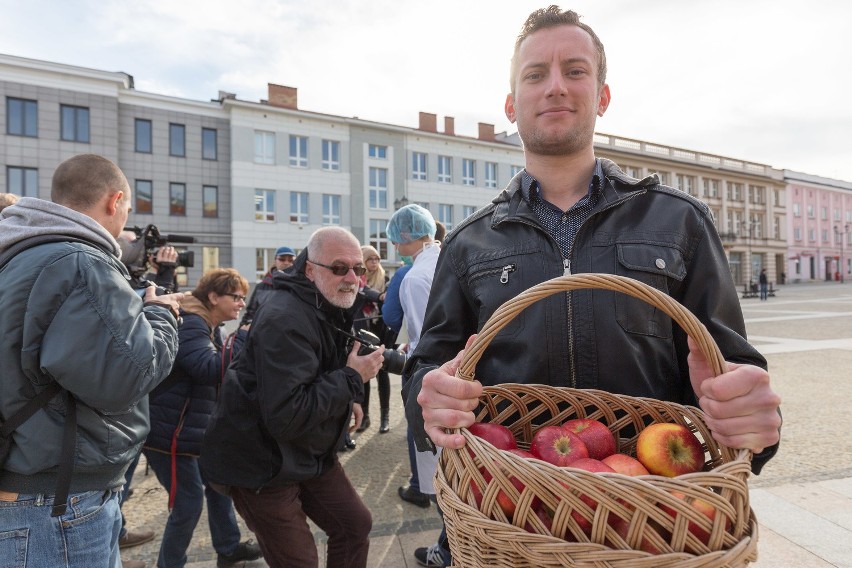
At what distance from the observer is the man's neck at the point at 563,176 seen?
159 centimetres

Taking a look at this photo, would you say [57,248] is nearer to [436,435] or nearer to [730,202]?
[436,435]

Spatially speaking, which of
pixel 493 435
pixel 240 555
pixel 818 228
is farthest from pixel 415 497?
pixel 818 228

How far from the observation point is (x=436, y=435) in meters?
1.14

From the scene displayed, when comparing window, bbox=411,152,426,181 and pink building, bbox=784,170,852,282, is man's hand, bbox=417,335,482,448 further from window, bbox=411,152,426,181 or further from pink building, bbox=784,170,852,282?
pink building, bbox=784,170,852,282

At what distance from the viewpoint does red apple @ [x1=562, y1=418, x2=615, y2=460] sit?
1246mm

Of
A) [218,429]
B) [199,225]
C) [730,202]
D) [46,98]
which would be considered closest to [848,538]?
[218,429]

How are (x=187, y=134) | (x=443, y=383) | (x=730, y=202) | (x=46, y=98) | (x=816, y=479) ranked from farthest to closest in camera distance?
(x=730, y=202)
(x=187, y=134)
(x=46, y=98)
(x=816, y=479)
(x=443, y=383)

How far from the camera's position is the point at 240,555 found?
10.2 feet

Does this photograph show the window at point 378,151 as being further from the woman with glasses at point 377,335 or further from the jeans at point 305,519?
the jeans at point 305,519

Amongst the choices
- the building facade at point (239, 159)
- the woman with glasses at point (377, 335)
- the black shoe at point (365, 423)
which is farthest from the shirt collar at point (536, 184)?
the building facade at point (239, 159)

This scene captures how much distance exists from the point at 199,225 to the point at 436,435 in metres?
29.1

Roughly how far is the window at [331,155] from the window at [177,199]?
25.7 feet

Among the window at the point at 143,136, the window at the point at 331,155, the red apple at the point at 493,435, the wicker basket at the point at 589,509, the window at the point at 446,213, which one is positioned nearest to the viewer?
the wicker basket at the point at 589,509

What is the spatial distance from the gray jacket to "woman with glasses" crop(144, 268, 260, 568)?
1129 millimetres
